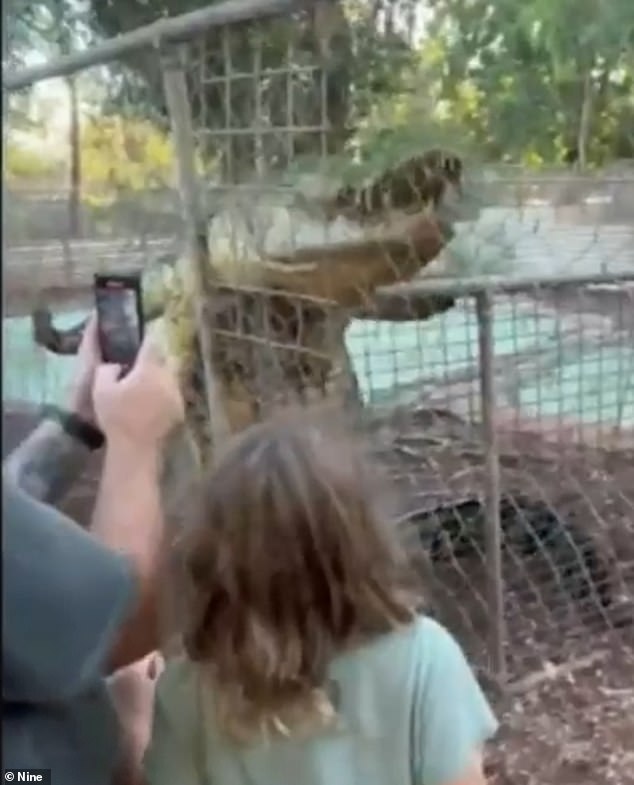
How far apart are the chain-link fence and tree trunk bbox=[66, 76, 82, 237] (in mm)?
22

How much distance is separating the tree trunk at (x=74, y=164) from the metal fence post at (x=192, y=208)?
0.15m

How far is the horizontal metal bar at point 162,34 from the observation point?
4.85ft

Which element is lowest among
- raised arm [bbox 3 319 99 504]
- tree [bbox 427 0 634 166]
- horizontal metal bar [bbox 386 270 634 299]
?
raised arm [bbox 3 319 99 504]

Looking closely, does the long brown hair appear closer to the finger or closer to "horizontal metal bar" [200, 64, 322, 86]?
the finger

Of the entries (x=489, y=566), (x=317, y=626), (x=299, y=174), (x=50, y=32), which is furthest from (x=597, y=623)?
(x=50, y=32)

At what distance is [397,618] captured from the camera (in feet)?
3.35

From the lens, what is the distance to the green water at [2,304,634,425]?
2.14 meters

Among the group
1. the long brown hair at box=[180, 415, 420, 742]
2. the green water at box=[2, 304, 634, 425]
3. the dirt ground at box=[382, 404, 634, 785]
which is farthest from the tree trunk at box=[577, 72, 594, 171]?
the long brown hair at box=[180, 415, 420, 742]

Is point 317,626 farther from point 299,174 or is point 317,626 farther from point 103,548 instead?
point 299,174

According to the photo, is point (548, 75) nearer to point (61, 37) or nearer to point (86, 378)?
point (61, 37)

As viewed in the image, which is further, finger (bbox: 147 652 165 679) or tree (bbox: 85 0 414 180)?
tree (bbox: 85 0 414 180)

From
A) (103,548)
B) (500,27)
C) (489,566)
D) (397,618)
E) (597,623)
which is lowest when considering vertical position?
(597,623)

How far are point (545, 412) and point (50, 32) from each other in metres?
1.37

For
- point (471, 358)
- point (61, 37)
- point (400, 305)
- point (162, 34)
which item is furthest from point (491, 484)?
point (61, 37)
